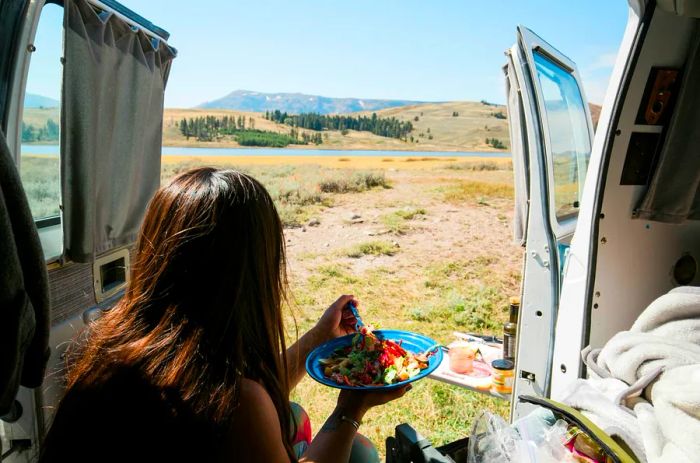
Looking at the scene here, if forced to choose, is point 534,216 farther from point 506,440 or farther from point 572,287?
point 506,440

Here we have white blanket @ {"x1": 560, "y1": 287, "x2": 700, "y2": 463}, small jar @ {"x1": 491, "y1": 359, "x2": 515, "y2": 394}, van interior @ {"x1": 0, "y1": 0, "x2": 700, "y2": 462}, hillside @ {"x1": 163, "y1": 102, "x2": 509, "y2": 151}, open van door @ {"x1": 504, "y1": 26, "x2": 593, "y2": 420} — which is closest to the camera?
white blanket @ {"x1": 560, "y1": 287, "x2": 700, "y2": 463}

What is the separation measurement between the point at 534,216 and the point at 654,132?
0.65 meters

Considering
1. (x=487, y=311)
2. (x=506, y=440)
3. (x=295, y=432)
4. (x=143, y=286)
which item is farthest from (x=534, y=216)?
(x=487, y=311)

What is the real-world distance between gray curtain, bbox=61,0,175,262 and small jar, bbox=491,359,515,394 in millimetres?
2333

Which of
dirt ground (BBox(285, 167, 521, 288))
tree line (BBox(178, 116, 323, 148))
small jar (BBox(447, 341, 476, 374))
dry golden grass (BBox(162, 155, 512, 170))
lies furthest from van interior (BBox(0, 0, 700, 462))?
tree line (BBox(178, 116, 323, 148))

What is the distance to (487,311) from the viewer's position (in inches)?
328

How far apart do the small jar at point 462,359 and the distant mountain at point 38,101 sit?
273 cm

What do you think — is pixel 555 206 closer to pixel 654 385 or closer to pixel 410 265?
Answer: pixel 654 385

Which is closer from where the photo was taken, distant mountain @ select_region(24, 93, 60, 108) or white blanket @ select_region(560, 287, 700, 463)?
white blanket @ select_region(560, 287, 700, 463)

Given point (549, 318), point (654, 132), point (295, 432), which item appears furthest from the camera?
point (549, 318)

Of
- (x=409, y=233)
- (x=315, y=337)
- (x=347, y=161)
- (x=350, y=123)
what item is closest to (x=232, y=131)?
(x=347, y=161)

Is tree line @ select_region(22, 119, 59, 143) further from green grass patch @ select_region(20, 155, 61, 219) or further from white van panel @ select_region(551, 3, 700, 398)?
white van panel @ select_region(551, 3, 700, 398)

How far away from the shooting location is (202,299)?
4.48ft

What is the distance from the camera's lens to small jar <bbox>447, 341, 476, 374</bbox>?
11.2ft
